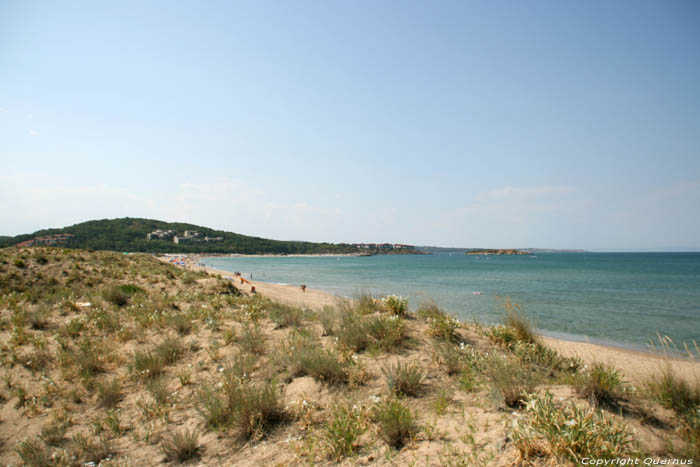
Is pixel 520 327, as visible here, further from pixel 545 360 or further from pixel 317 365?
pixel 317 365

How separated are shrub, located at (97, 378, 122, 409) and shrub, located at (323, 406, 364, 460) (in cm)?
367

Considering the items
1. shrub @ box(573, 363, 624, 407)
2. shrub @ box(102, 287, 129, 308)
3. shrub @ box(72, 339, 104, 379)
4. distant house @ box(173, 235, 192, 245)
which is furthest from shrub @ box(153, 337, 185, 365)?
distant house @ box(173, 235, 192, 245)

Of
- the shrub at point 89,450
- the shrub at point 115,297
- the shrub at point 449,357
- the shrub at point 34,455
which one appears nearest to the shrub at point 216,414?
the shrub at point 89,450

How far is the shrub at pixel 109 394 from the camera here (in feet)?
15.9

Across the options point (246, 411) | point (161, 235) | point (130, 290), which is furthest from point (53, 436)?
point (161, 235)

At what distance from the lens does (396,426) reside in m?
3.36

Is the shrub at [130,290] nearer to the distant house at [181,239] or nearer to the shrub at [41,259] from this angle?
the shrub at [41,259]

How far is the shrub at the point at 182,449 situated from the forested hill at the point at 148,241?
267 feet

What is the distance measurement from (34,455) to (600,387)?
22.2ft

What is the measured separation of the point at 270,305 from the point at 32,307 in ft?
25.7

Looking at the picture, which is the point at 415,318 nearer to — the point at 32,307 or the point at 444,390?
the point at 444,390

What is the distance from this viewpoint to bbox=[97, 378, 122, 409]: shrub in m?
4.85

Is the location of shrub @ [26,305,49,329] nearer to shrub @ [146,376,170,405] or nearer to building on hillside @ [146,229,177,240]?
shrub @ [146,376,170,405]

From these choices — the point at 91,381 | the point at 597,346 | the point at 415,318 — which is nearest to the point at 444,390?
the point at 415,318
